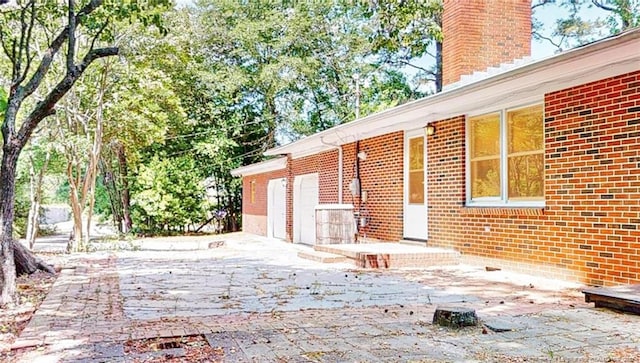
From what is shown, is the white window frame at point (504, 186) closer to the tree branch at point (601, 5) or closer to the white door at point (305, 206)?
the white door at point (305, 206)

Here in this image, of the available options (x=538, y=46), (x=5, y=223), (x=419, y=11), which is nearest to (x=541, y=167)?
(x=419, y=11)

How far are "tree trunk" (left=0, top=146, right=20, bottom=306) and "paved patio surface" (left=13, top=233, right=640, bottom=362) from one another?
46cm

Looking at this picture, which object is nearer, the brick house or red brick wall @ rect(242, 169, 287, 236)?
the brick house

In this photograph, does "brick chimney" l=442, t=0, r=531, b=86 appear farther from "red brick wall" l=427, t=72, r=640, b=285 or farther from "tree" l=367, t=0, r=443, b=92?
"tree" l=367, t=0, r=443, b=92

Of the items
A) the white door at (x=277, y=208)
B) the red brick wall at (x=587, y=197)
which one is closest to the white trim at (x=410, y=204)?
the red brick wall at (x=587, y=197)

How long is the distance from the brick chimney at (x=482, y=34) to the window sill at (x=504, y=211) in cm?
367

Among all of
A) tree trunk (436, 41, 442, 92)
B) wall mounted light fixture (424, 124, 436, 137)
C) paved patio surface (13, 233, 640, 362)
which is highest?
tree trunk (436, 41, 442, 92)

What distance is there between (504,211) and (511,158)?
78 cm

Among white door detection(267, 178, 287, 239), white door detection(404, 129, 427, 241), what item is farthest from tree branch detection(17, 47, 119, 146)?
white door detection(267, 178, 287, 239)

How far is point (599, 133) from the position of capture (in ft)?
20.4

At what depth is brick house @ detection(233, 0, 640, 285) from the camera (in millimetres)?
5941

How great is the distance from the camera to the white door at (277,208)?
1669 cm

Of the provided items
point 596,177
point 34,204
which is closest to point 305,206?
point 596,177

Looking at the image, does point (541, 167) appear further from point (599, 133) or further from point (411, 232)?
point (411, 232)
